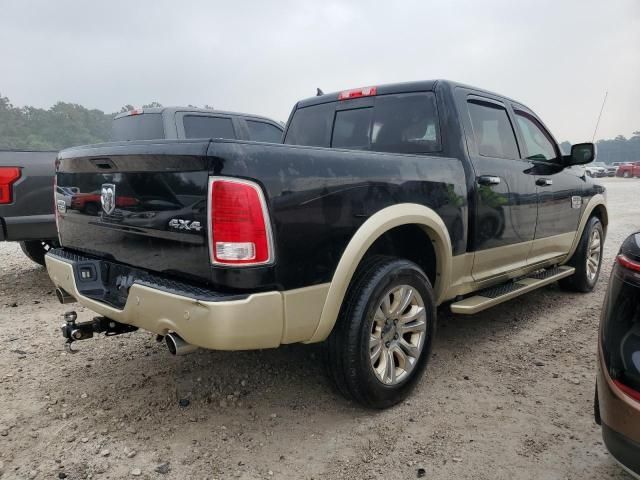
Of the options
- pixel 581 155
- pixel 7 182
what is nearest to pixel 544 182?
pixel 581 155

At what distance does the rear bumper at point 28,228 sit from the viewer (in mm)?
4473

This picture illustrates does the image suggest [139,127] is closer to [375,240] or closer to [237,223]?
[375,240]

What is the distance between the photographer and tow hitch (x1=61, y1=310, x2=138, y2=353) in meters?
2.72

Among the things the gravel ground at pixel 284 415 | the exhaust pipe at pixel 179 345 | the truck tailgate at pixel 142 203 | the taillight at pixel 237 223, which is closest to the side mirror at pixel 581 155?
the gravel ground at pixel 284 415

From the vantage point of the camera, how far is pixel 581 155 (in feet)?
14.7

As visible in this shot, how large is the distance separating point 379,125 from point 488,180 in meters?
0.88

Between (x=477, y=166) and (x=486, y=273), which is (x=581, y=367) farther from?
(x=477, y=166)

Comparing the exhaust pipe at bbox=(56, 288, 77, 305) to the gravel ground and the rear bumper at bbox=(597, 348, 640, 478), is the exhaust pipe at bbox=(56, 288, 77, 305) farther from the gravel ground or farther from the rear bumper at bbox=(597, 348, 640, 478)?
the rear bumper at bbox=(597, 348, 640, 478)

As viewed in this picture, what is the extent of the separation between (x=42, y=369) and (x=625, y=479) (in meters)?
3.44

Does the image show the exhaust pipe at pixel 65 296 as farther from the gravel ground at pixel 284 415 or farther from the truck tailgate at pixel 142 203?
the gravel ground at pixel 284 415

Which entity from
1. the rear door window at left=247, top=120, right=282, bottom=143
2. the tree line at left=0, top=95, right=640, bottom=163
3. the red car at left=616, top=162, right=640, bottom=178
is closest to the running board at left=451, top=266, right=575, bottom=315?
the rear door window at left=247, top=120, right=282, bottom=143

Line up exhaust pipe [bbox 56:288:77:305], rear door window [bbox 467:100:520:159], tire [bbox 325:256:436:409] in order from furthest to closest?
rear door window [bbox 467:100:520:159], exhaust pipe [bbox 56:288:77:305], tire [bbox 325:256:436:409]

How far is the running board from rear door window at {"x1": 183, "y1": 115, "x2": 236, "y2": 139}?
3829mm

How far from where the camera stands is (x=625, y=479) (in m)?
2.22
